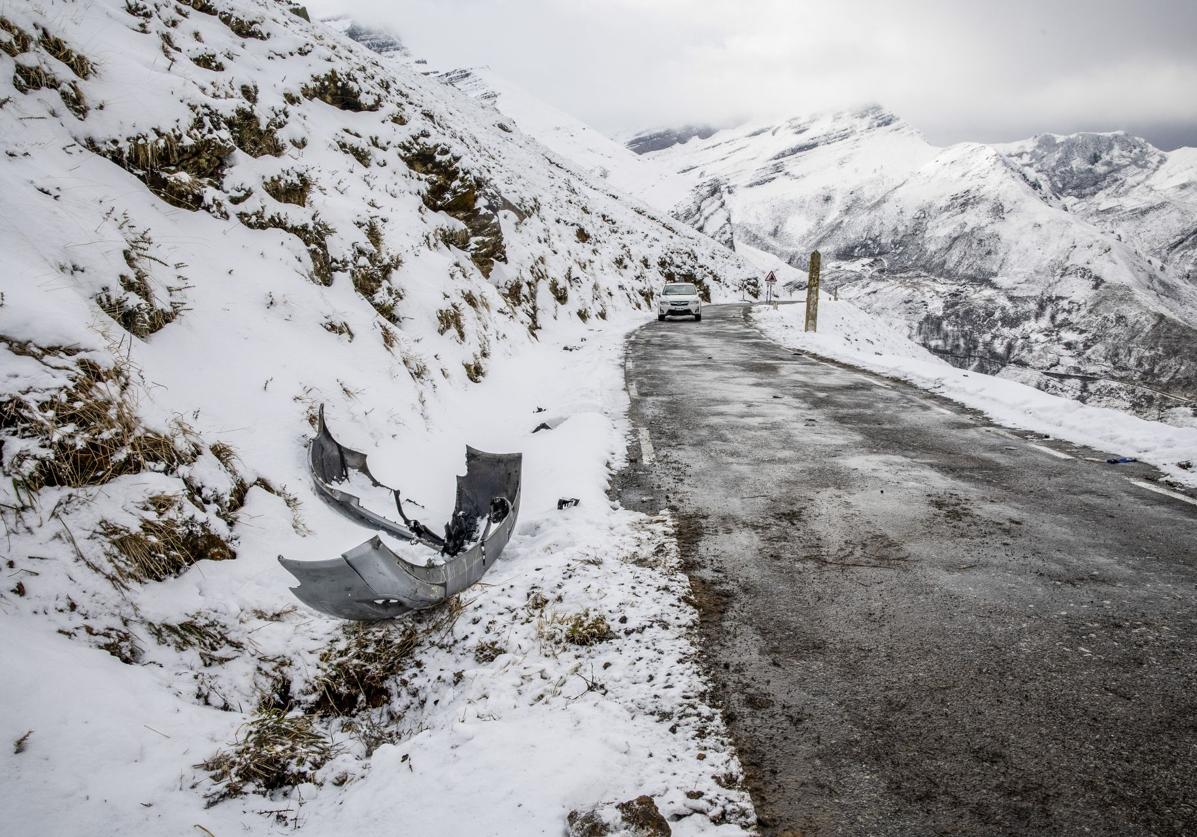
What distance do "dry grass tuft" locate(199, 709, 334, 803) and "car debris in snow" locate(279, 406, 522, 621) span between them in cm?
56

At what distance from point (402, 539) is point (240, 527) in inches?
43.7

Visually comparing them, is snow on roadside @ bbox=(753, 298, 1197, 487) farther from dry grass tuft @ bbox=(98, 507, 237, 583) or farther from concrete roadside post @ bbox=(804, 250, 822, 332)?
dry grass tuft @ bbox=(98, 507, 237, 583)

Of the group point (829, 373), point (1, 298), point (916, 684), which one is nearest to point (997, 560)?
point (916, 684)

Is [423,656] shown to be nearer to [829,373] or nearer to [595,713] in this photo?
[595,713]

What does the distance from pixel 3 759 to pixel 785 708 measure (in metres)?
2.93

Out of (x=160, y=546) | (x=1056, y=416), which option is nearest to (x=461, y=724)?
(x=160, y=546)

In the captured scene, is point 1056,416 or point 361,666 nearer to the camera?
point 361,666

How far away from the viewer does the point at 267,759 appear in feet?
7.88

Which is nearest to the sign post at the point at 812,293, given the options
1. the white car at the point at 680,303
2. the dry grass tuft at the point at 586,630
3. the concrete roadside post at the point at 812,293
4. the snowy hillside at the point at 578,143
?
the concrete roadside post at the point at 812,293

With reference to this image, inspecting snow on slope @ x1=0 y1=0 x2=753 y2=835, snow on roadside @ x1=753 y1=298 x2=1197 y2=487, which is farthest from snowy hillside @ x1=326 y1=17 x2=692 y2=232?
snow on slope @ x1=0 y1=0 x2=753 y2=835

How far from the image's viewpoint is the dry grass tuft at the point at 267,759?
231 centimetres

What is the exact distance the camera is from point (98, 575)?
9.39 ft

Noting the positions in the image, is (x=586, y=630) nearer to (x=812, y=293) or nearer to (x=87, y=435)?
(x=87, y=435)

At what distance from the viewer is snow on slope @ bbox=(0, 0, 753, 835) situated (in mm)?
2246
